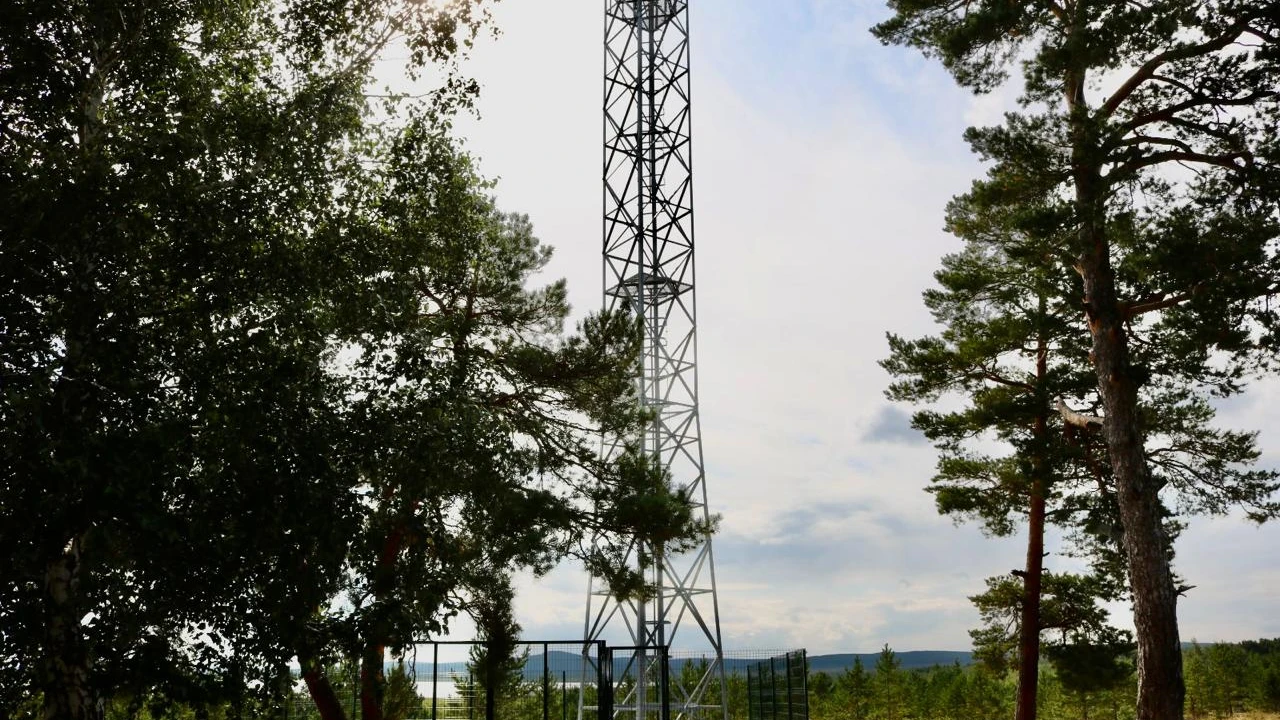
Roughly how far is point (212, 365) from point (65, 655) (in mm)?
2060

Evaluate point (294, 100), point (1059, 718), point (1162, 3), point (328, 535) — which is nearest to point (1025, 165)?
point (1162, 3)

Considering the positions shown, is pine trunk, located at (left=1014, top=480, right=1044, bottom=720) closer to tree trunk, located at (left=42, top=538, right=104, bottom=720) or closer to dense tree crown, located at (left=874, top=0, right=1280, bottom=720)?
dense tree crown, located at (left=874, top=0, right=1280, bottom=720)

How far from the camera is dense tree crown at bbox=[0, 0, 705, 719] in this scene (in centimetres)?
612

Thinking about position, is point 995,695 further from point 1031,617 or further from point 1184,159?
point 1184,159

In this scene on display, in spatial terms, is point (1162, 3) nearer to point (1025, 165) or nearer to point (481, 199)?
point (1025, 165)

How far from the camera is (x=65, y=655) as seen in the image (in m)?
6.31

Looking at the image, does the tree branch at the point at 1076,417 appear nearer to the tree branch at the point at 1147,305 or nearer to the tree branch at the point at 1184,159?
the tree branch at the point at 1147,305

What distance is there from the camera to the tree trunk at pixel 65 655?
627cm

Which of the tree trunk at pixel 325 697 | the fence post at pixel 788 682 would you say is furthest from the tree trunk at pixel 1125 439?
the tree trunk at pixel 325 697

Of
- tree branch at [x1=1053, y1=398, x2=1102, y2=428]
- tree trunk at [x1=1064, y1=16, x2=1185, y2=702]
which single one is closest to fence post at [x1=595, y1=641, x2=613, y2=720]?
tree trunk at [x1=1064, y1=16, x2=1185, y2=702]

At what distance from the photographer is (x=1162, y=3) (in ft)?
34.6

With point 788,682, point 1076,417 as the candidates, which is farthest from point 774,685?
point 1076,417

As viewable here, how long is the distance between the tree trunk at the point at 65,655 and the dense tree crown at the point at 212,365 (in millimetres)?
19

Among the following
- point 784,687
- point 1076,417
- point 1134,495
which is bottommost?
point 784,687
